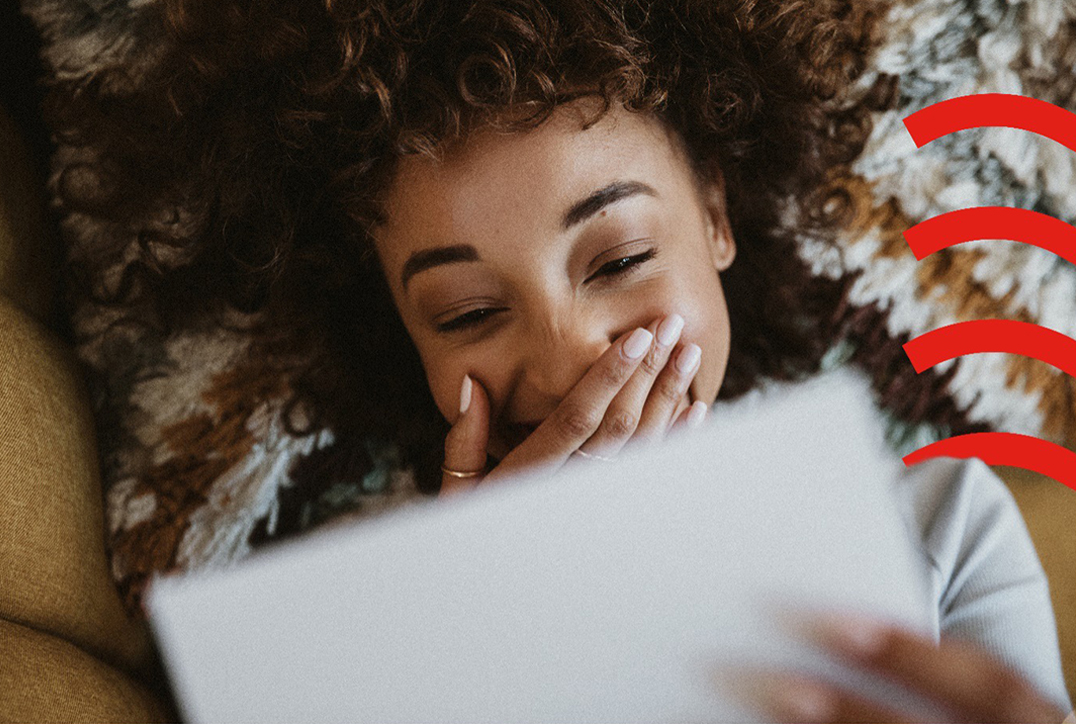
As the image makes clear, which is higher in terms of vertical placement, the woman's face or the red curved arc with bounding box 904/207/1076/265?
the red curved arc with bounding box 904/207/1076/265

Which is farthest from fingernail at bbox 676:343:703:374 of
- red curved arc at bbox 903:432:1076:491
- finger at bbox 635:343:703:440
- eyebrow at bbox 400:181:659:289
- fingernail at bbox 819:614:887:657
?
red curved arc at bbox 903:432:1076:491

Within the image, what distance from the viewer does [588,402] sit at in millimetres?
632

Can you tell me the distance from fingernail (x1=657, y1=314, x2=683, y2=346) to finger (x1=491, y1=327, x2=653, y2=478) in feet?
0.03

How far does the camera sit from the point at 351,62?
623mm

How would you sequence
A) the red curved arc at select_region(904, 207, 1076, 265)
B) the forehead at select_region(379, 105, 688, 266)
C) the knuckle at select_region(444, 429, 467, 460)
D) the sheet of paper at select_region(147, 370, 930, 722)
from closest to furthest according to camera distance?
the sheet of paper at select_region(147, 370, 930, 722) → the forehead at select_region(379, 105, 688, 266) → the knuckle at select_region(444, 429, 467, 460) → the red curved arc at select_region(904, 207, 1076, 265)

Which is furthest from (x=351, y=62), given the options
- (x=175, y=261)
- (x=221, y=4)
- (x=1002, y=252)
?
A: (x=1002, y=252)

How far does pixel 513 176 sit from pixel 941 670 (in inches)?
17.5

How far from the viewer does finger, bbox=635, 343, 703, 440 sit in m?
0.66

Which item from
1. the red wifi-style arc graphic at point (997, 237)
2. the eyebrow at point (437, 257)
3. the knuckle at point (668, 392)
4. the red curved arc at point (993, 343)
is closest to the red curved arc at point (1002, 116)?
the red wifi-style arc graphic at point (997, 237)

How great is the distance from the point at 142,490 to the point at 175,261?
237mm

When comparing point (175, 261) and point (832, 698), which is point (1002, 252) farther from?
point (175, 261)

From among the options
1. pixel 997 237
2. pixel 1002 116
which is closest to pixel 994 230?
pixel 997 237

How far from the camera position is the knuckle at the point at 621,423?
2.15ft

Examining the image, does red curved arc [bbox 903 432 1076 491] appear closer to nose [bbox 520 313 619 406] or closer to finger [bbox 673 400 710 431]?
finger [bbox 673 400 710 431]
